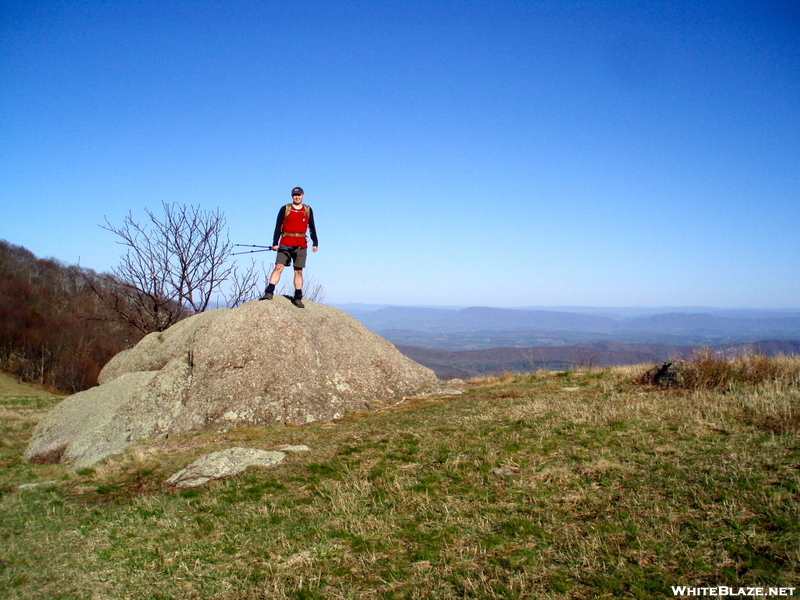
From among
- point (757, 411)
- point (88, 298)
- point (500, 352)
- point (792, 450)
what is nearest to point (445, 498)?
point (792, 450)

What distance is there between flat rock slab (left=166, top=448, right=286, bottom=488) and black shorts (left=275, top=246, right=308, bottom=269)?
536 cm

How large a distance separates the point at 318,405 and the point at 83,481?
421cm

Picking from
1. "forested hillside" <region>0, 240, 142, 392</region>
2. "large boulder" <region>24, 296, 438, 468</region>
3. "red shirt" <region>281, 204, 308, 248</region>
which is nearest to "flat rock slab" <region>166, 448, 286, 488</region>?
"large boulder" <region>24, 296, 438, 468</region>

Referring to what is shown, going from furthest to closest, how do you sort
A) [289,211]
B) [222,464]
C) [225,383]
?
[289,211], [225,383], [222,464]

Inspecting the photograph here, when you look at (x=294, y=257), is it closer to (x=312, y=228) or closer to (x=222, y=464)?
(x=312, y=228)

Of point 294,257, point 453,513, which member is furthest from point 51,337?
point 453,513

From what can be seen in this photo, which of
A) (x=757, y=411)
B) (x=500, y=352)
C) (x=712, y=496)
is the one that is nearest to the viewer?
(x=712, y=496)

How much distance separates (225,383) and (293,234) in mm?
3810

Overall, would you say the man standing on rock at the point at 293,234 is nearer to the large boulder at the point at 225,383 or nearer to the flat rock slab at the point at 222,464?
the large boulder at the point at 225,383

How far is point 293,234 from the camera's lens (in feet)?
38.2

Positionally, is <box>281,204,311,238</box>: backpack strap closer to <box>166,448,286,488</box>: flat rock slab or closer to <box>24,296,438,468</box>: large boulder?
<box>24,296,438,468</box>: large boulder

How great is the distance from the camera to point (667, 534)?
395 cm

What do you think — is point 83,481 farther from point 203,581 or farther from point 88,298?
point 88,298

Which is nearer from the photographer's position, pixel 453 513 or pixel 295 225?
pixel 453 513
